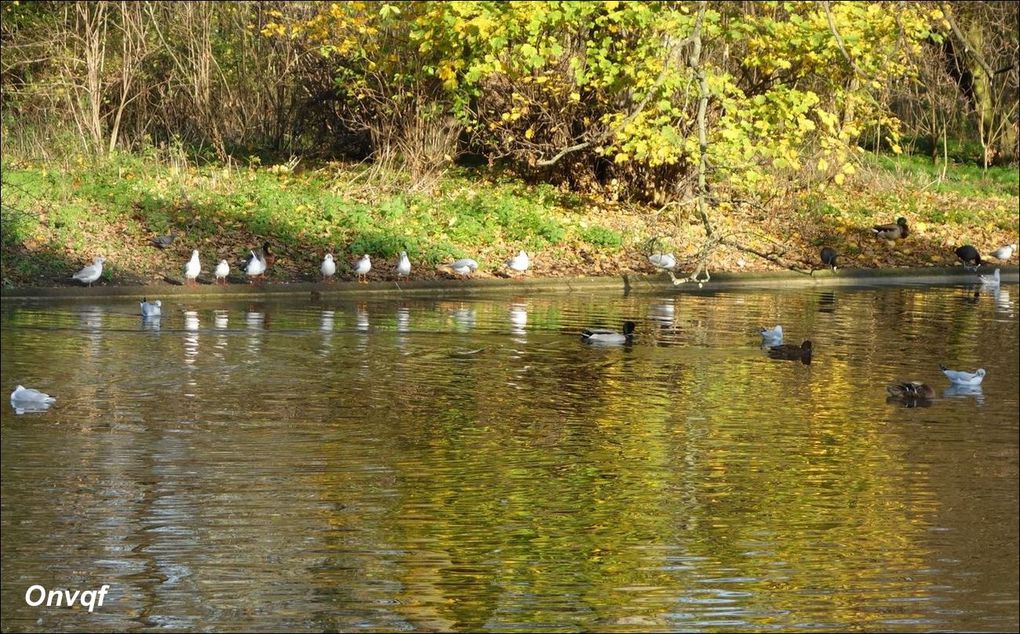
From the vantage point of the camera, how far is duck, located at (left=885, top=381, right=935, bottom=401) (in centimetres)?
1453

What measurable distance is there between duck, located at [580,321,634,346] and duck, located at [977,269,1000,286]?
34.6 ft

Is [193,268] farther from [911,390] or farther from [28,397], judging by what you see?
[911,390]

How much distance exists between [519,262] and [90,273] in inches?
251

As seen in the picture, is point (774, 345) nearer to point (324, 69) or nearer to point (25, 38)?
point (324, 69)

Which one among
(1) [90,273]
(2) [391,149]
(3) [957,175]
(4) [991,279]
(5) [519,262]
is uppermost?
(2) [391,149]

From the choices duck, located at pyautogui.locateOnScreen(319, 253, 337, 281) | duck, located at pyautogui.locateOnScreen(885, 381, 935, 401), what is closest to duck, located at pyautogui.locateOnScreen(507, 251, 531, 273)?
duck, located at pyautogui.locateOnScreen(319, 253, 337, 281)

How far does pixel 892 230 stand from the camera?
1125 inches

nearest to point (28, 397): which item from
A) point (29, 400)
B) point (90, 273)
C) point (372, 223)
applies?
point (29, 400)

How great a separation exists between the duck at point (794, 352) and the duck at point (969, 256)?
11.2 m

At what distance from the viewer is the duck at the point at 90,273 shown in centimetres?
2098

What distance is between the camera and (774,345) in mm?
17812

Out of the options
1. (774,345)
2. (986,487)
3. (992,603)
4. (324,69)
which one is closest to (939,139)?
(324,69)

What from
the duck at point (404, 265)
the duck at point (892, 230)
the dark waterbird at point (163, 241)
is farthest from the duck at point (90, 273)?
the duck at point (892, 230)

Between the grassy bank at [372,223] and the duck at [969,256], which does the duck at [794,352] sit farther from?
the duck at [969,256]
